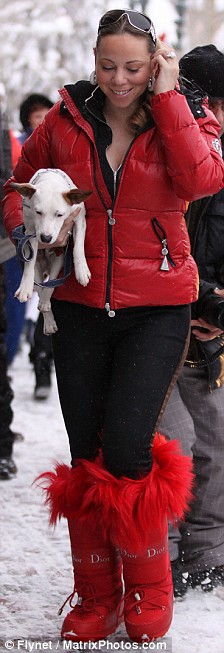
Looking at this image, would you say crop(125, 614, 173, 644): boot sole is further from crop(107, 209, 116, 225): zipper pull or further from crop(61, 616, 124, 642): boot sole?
crop(107, 209, 116, 225): zipper pull

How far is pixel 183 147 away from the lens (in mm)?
3473

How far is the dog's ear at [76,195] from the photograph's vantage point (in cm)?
352

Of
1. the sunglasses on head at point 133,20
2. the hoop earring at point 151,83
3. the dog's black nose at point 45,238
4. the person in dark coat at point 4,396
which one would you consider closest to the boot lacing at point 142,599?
the dog's black nose at point 45,238

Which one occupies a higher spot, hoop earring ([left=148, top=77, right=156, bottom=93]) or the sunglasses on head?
the sunglasses on head

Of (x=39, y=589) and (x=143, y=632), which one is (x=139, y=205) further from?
(x=39, y=589)

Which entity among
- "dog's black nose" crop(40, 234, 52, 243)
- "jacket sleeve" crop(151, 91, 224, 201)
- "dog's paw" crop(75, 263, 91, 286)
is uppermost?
"jacket sleeve" crop(151, 91, 224, 201)

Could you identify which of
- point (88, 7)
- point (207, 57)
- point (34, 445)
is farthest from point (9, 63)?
point (207, 57)

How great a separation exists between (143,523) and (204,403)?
932 millimetres

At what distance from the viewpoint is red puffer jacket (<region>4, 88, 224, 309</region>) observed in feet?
11.7

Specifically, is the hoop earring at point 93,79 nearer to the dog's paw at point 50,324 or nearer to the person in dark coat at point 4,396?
the dog's paw at point 50,324

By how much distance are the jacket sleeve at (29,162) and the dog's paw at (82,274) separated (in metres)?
0.35

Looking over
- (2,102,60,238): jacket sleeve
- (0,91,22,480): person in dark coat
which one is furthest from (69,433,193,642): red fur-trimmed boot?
(0,91,22,480): person in dark coat

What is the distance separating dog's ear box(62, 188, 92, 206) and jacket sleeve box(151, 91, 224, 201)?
0.29 m

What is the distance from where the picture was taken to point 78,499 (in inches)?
154
